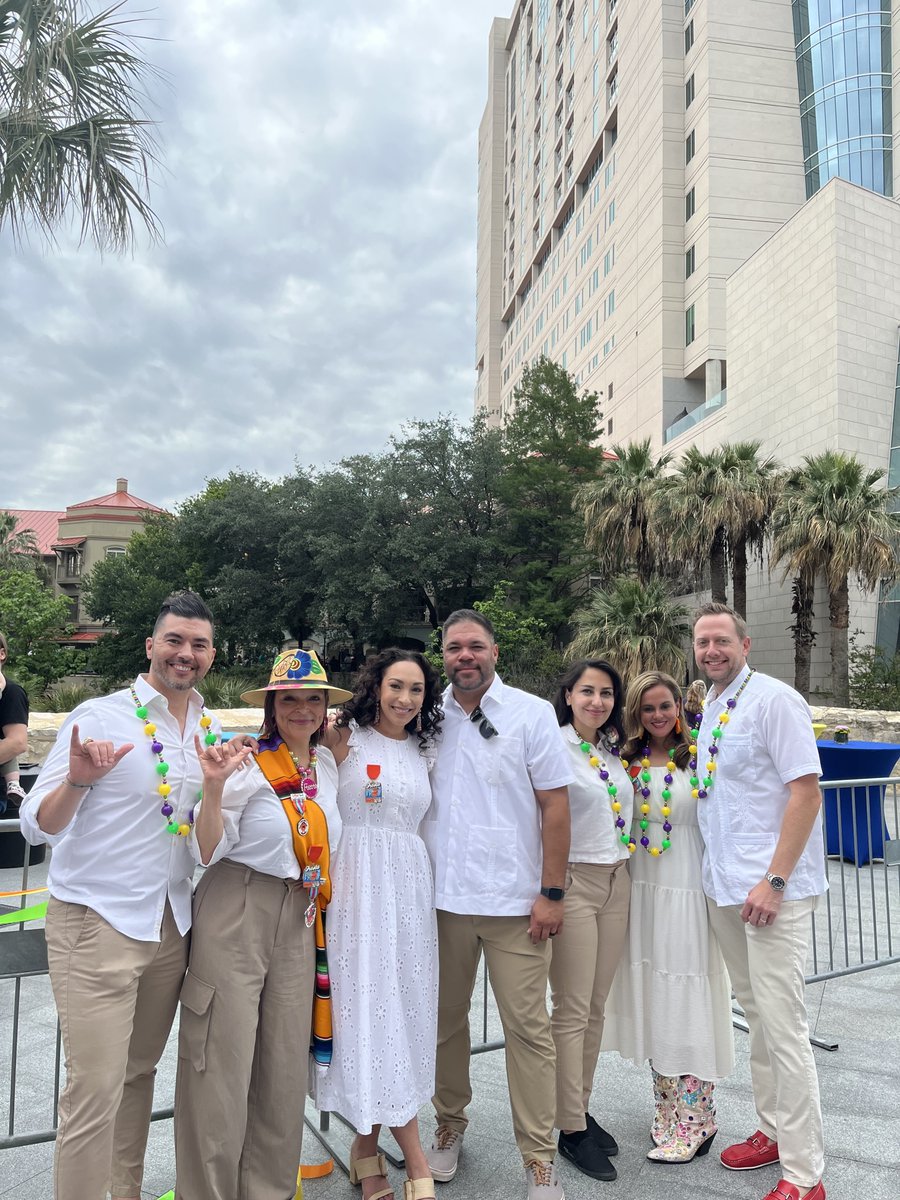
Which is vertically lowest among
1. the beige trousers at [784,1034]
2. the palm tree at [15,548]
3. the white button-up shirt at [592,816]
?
the beige trousers at [784,1034]

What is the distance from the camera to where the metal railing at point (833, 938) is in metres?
3.10

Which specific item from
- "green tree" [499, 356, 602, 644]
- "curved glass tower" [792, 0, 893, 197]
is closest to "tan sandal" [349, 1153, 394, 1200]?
"green tree" [499, 356, 602, 644]

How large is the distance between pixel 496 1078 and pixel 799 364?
83.2 ft

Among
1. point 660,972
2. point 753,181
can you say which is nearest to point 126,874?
point 660,972

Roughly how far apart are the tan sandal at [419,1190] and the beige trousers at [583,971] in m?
0.64

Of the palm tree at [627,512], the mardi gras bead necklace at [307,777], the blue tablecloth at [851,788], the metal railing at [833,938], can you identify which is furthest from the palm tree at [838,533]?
the mardi gras bead necklace at [307,777]

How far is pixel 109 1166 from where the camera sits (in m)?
2.38

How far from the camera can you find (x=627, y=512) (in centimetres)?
2319

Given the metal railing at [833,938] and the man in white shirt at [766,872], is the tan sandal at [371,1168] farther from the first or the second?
the man in white shirt at [766,872]

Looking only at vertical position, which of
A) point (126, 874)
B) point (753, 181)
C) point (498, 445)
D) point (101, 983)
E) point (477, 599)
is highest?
point (753, 181)

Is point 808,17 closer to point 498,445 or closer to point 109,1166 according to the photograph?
point 498,445

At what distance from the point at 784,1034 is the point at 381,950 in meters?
1.50

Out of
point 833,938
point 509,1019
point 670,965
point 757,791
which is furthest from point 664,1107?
point 833,938

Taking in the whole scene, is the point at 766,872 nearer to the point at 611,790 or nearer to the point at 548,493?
the point at 611,790
